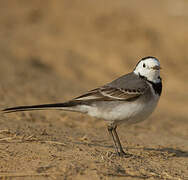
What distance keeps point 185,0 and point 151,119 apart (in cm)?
1261

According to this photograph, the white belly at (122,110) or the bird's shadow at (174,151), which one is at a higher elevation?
the white belly at (122,110)

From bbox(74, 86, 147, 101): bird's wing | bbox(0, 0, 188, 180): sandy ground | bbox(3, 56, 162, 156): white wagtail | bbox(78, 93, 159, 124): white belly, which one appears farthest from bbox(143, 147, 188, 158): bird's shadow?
bbox(74, 86, 147, 101): bird's wing

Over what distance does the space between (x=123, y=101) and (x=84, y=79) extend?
890cm

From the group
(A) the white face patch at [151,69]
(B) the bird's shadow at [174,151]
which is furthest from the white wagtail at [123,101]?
(B) the bird's shadow at [174,151]

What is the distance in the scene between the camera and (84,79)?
14.4 m

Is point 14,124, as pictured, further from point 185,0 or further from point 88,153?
point 185,0

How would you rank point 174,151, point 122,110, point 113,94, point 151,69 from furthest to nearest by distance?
point 174,151, point 151,69, point 113,94, point 122,110

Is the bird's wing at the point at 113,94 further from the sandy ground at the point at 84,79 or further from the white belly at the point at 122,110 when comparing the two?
the sandy ground at the point at 84,79

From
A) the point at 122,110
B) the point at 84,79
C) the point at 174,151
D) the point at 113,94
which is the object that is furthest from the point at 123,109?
the point at 84,79

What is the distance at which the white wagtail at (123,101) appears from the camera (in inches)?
215

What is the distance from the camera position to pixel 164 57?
16.5m

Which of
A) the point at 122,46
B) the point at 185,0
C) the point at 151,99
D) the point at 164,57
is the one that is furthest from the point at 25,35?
the point at 151,99

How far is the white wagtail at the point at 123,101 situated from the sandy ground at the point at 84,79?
535 mm

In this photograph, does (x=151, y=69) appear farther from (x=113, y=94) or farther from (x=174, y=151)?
(x=174, y=151)
